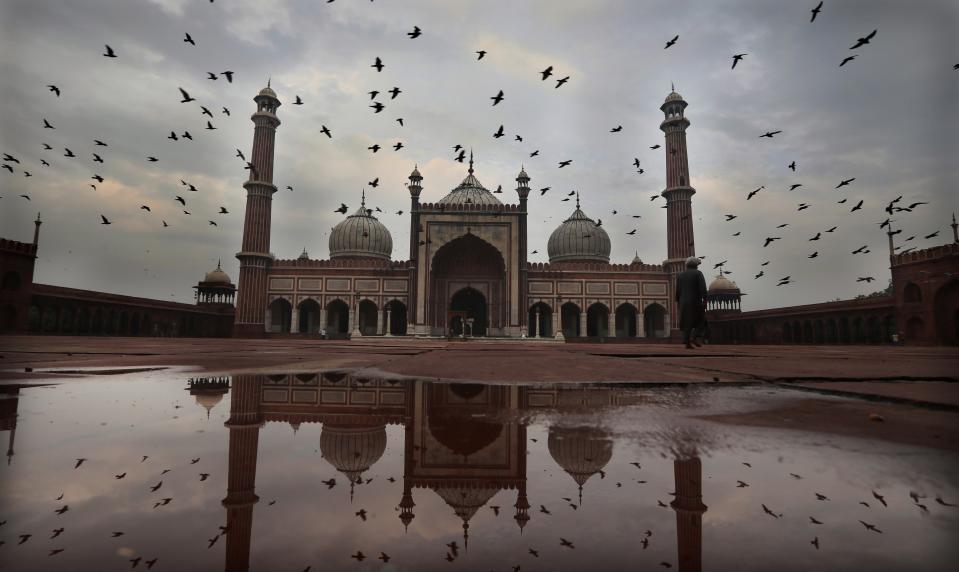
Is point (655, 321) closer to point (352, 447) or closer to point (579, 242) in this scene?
point (579, 242)

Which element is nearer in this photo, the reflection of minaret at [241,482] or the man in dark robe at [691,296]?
the reflection of minaret at [241,482]

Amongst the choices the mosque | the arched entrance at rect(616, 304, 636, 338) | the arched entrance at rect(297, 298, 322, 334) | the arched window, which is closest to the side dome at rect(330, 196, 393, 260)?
the mosque

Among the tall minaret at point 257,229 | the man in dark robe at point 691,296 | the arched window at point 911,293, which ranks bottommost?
the man in dark robe at point 691,296

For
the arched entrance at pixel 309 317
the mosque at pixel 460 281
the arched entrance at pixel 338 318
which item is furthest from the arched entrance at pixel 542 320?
the arched entrance at pixel 309 317

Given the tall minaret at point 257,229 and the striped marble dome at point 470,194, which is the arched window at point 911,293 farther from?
the tall minaret at point 257,229

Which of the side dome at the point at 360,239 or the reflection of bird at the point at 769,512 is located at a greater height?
the side dome at the point at 360,239

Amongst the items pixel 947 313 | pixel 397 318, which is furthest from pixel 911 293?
pixel 397 318

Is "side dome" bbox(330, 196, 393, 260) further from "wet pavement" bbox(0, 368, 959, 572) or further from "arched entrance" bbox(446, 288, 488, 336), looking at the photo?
"wet pavement" bbox(0, 368, 959, 572)
